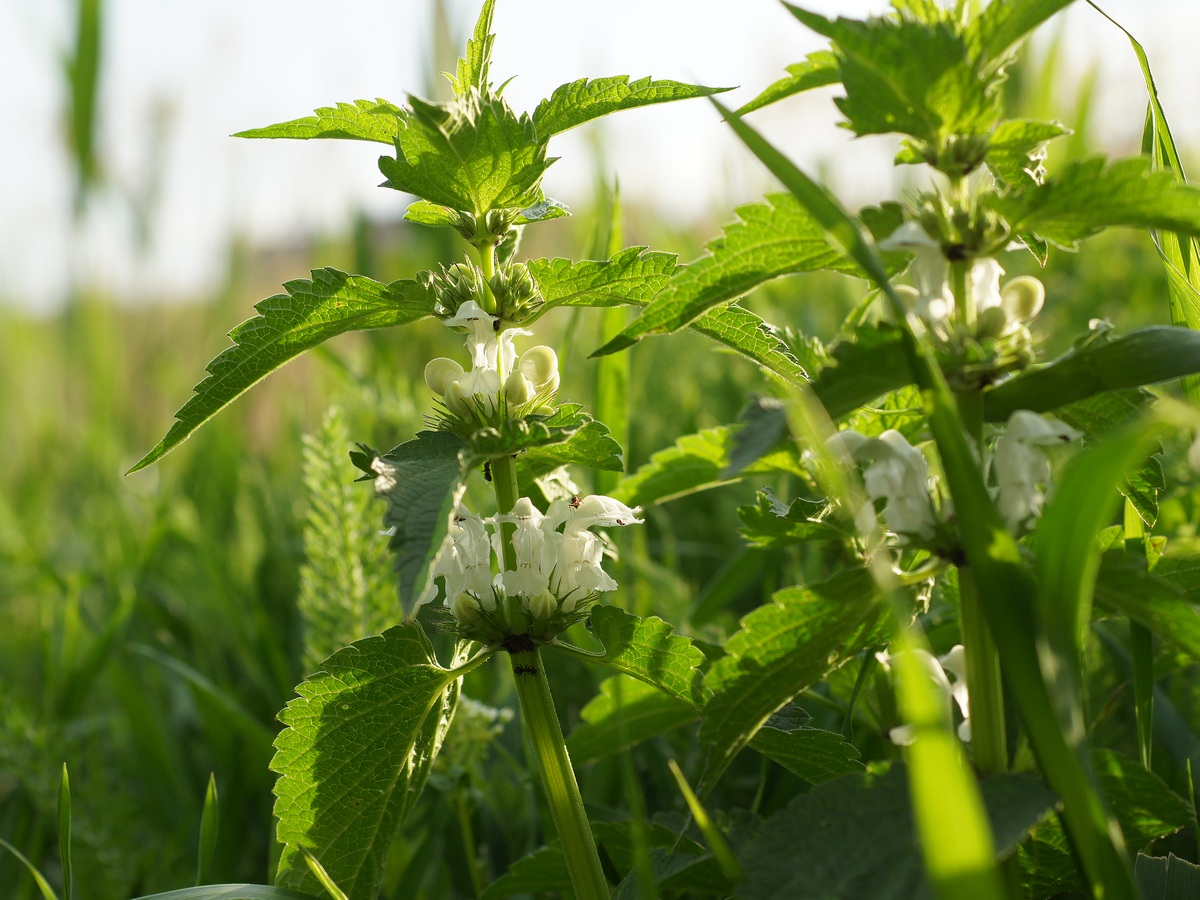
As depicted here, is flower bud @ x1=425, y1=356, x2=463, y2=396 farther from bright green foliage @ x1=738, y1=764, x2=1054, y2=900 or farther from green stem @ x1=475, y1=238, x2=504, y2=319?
bright green foliage @ x1=738, y1=764, x2=1054, y2=900

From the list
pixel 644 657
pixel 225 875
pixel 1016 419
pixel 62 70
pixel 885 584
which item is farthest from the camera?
pixel 62 70

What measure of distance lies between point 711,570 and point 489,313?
1.03 meters

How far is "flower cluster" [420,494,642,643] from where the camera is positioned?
603mm

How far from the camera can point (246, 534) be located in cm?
164

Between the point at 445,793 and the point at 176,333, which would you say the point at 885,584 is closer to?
the point at 445,793

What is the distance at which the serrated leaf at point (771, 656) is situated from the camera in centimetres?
50

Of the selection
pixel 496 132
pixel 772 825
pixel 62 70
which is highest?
pixel 62 70

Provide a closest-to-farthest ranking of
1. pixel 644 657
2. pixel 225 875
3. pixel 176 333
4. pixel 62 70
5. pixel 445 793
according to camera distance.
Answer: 1. pixel 644 657
2. pixel 445 793
3. pixel 225 875
4. pixel 62 70
5. pixel 176 333

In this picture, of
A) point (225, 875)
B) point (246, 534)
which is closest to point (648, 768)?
point (225, 875)

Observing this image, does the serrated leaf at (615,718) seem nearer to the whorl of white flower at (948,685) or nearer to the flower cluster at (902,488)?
the whorl of white flower at (948,685)

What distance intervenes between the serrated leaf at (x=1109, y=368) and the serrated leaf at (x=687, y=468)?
0.18m

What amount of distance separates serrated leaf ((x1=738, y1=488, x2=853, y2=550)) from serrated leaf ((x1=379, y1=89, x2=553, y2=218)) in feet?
0.72

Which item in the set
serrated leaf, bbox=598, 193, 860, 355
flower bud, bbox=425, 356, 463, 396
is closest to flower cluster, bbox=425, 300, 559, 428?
flower bud, bbox=425, 356, 463, 396

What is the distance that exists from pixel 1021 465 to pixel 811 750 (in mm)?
202
